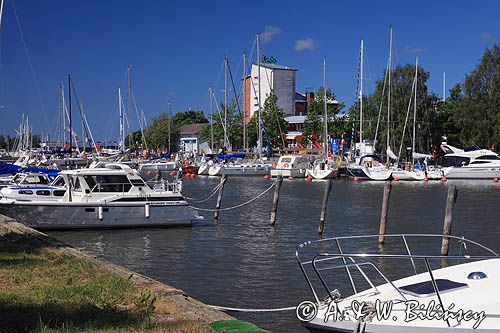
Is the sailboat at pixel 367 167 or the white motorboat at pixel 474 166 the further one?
the white motorboat at pixel 474 166

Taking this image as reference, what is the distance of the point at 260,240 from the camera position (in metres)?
26.0

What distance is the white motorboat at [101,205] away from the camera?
88.2 ft

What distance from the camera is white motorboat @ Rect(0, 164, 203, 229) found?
88.2 ft

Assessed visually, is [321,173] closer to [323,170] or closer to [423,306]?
[323,170]

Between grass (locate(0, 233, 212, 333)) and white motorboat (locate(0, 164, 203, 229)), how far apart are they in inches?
501

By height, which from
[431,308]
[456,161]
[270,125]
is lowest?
[431,308]

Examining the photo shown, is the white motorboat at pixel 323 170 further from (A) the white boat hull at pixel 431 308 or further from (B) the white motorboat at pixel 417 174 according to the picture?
(A) the white boat hull at pixel 431 308

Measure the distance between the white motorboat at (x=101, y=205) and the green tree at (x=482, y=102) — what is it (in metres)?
68.3

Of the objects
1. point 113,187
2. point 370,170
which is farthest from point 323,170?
point 113,187

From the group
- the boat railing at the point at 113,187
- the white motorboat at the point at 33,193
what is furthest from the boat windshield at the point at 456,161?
the white motorboat at the point at 33,193

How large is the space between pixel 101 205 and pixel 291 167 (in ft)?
158

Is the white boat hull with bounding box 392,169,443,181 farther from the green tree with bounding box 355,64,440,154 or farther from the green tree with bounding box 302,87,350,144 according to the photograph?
the green tree with bounding box 302,87,350,144

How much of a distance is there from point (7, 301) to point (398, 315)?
21.6 ft

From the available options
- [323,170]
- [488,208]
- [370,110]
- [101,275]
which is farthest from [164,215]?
[370,110]
